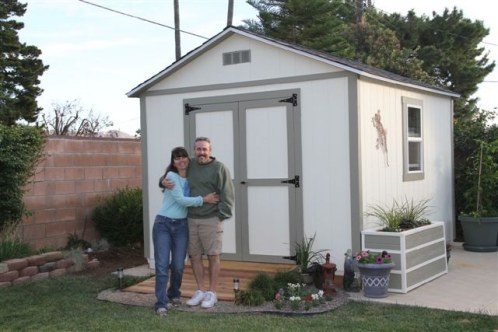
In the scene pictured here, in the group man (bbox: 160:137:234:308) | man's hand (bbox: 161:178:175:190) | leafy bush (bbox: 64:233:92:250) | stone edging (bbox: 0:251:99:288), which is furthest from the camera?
leafy bush (bbox: 64:233:92:250)

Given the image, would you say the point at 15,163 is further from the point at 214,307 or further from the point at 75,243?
the point at 214,307

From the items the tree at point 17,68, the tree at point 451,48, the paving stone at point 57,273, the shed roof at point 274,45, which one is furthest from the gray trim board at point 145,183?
the tree at point 451,48

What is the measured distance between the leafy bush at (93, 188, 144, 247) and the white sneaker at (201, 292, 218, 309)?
3546mm

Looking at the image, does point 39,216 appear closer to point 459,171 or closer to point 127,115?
point 459,171

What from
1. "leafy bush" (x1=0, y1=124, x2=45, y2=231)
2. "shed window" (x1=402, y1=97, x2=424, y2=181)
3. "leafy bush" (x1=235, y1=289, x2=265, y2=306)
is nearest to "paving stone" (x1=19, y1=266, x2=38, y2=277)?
"leafy bush" (x1=0, y1=124, x2=45, y2=231)

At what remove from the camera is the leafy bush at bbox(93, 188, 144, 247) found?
927 cm

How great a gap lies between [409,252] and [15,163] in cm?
465

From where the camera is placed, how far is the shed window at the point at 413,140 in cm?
812

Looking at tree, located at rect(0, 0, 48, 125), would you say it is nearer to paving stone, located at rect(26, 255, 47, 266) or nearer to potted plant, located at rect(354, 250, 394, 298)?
paving stone, located at rect(26, 255, 47, 266)

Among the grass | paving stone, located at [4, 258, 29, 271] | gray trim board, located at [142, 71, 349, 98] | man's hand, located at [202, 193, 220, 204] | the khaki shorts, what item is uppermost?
gray trim board, located at [142, 71, 349, 98]

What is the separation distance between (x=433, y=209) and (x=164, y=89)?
4.25 meters

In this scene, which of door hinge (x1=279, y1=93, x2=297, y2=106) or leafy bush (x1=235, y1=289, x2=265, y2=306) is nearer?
leafy bush (x1=235, y1=289, x2=265, y2=306)

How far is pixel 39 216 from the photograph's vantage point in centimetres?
856

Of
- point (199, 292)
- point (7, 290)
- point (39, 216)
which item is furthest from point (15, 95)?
point (199, 292)
